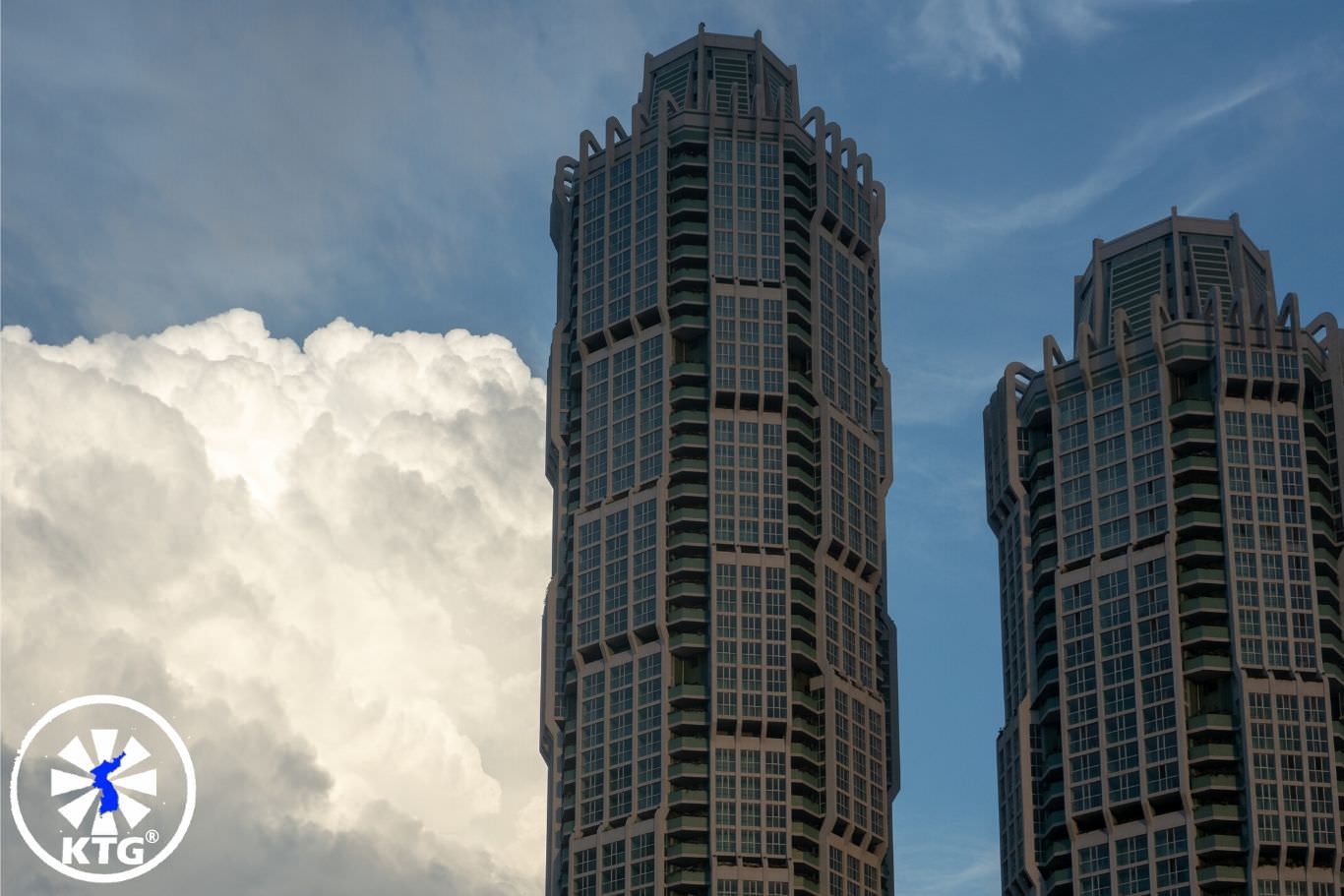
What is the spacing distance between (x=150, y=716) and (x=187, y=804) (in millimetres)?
5570

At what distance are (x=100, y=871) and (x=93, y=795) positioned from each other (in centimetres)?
425

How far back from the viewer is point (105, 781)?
15138 cm

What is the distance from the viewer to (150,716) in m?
152

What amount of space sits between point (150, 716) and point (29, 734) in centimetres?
696

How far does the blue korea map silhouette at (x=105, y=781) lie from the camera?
496ft

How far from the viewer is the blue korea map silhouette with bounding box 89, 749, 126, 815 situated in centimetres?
15125

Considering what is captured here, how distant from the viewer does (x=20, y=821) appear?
14362 cm

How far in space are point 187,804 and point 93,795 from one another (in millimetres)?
5908

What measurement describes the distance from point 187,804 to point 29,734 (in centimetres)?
950

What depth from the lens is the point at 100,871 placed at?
496ft

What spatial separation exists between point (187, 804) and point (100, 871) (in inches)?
262

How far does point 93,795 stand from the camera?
151500 millimetres
